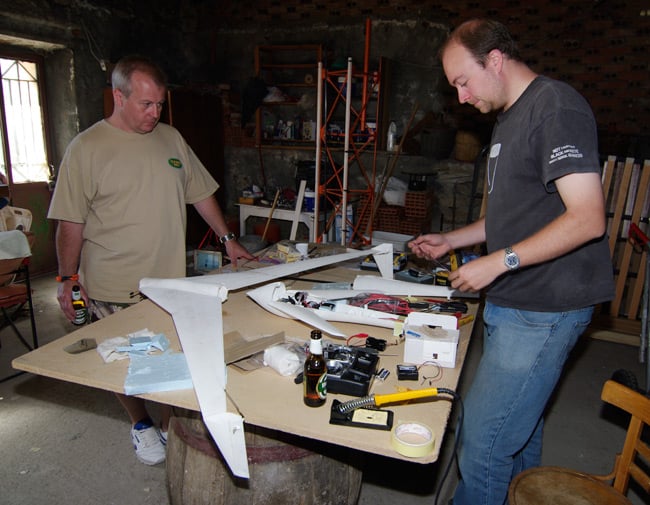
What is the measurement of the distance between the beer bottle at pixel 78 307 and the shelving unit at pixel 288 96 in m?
4.65

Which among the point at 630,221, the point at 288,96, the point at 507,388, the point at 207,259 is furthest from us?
the point at 288,96

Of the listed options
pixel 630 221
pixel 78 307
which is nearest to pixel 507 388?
pixel 78 307

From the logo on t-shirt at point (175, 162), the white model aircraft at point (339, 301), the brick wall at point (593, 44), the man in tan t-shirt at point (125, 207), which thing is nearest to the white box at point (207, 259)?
the man in tan t-shirt at point (125, 207)

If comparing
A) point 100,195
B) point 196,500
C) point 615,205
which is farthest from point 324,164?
point 196,500

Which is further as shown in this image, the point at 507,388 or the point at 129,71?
the point at 129,71

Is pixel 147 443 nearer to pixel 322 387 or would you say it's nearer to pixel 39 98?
pixel 322 387

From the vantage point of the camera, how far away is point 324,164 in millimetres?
5793

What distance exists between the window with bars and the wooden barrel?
4129 mm

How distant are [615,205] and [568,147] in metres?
3.12

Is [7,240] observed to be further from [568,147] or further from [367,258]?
[568,147]

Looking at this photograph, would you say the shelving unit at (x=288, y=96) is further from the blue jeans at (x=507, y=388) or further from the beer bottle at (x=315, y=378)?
the beer bottle at (x=315, y=378)

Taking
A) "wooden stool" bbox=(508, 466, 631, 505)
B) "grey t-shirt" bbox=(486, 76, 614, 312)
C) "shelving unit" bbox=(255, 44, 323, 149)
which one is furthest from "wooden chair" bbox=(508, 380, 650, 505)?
"shelving unit" bbox=(255, 44, 323, 149)

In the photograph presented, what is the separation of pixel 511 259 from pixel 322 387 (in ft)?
1.99

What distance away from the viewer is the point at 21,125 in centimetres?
493
